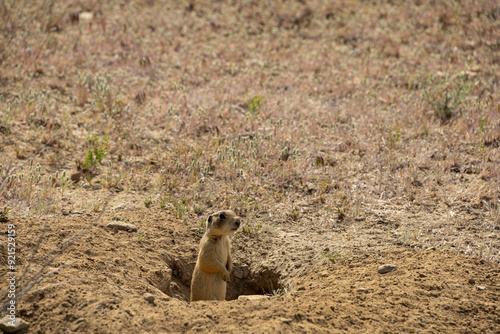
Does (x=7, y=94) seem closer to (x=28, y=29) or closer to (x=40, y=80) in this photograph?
(x=40, y=80)

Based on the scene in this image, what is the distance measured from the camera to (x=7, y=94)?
918 cm

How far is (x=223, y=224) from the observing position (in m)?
5.41

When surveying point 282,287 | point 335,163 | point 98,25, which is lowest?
point 282,287

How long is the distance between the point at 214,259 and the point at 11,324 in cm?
213

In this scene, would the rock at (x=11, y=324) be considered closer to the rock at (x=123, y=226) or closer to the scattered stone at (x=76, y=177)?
the rock at (x=123, y=226)

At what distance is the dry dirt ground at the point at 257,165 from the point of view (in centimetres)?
441

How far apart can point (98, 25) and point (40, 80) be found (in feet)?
11.2

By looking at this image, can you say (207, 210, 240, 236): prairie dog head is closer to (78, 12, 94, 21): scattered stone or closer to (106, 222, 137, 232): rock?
(106, 222, 137, 232): rock

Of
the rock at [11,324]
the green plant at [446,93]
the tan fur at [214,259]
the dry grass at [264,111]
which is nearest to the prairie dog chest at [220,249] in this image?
the tan fur at [214,259]

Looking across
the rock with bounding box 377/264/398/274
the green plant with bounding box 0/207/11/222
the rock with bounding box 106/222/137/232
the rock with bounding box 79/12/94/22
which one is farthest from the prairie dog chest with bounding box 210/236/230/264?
the rock with bounding box 79/12/94/22

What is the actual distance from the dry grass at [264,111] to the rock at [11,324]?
1.68 m

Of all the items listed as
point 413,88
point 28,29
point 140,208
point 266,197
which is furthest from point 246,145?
point 28,29

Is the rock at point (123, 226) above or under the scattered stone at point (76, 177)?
above

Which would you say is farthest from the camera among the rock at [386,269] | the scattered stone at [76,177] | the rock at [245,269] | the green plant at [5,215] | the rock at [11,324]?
the scattered stone at [76,177]
